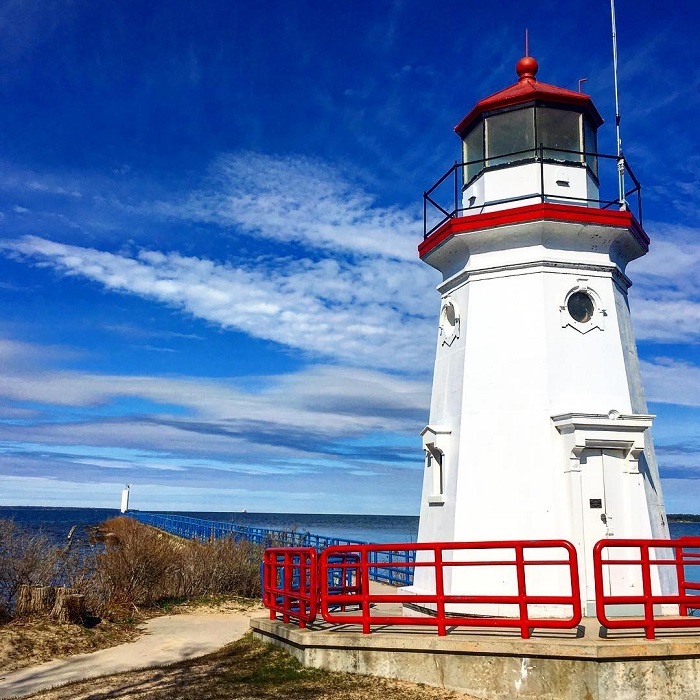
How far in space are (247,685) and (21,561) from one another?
5944 mm

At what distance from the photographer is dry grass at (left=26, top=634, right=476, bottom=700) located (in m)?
7.16

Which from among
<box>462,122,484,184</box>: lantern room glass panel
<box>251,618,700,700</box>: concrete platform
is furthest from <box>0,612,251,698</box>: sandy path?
<box>462,122,484,184</box>: lantern room glass panel

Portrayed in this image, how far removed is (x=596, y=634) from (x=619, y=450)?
95.7 inches

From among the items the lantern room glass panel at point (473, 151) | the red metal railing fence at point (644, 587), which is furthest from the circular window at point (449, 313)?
the red metal railing fence at point (644, 587)

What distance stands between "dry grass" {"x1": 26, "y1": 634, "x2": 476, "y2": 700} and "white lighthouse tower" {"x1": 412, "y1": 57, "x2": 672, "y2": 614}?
192 centimetres

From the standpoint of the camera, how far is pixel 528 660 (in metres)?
7.02

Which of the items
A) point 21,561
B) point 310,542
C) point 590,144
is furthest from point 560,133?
point 310,542

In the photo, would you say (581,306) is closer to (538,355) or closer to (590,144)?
(538,355)

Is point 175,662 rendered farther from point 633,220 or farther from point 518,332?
point 633,220

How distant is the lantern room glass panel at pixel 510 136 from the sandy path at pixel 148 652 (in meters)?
7.65

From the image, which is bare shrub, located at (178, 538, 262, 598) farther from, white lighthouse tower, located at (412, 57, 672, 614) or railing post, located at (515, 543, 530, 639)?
railing post, located at (515, 543, 530, 639)

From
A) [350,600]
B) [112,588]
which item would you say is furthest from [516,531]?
[112,588]

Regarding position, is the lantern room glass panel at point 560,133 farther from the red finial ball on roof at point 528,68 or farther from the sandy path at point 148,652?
the sandy path at point 148,652

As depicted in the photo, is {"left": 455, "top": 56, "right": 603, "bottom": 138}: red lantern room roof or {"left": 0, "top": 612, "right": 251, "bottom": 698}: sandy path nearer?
{"left": 0, "top": 612, "right": 251, "bottom": 698}: sandy path
